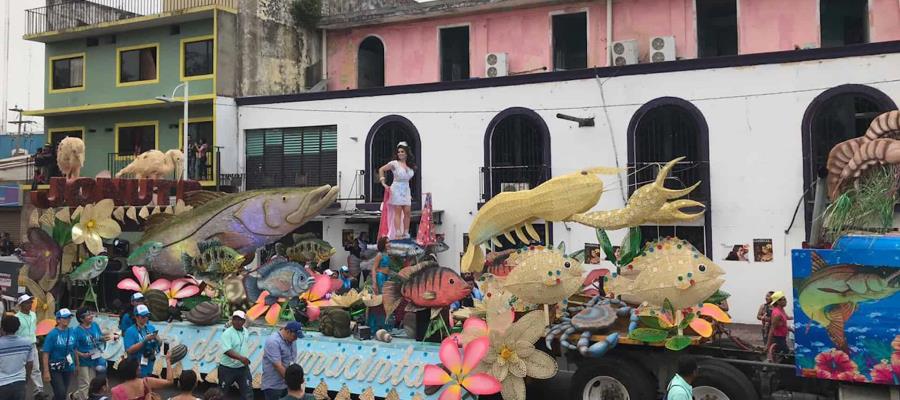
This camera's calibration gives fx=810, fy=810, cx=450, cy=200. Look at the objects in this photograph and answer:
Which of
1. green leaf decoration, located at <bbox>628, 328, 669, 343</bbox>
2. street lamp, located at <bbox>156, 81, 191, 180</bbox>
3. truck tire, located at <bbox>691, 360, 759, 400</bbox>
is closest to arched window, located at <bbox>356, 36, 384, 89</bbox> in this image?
street lamp, located at <bbox>156, 81, 191, 180</bbox>

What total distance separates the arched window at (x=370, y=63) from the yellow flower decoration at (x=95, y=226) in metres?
13.0

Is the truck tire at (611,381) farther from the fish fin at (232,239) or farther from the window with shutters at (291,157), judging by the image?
the window with shutters at (291,157)

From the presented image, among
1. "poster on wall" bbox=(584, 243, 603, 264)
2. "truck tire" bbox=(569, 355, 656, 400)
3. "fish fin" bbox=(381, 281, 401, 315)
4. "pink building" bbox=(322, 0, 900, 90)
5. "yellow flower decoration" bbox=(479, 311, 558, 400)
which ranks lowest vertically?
"truck tire" bbox=(569, 355, 656, 400)

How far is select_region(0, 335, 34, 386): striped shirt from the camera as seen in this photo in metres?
8.53

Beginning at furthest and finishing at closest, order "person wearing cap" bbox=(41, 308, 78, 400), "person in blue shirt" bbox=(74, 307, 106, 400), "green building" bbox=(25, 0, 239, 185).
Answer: "green building" bbox=(25, 0, 239, 185) → "person in blue shirt" bbox=(74, 307, 106, 400) → "person wearing cap" bbox=(41, 308, 78, 400)

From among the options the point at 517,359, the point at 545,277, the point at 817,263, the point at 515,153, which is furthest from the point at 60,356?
the point at 515,153

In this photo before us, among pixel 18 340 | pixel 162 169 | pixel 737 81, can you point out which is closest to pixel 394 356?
pixel 18 340

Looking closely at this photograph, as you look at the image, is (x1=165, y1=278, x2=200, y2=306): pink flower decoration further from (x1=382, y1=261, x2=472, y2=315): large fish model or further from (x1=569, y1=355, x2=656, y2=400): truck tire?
(x1=569, y1=355, x2=656, y2=400): truck tire

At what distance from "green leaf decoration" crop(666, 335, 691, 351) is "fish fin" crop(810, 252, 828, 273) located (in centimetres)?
154

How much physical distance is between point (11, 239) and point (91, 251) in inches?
692

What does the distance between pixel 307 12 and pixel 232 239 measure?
1377 cm

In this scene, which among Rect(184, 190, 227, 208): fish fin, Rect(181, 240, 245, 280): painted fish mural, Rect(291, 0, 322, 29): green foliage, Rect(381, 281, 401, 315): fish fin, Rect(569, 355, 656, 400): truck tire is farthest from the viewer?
Rect(291, 0, 322, 29): green foliage

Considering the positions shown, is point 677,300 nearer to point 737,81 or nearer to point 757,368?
point 757,368

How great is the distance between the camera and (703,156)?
18328 millimetres
